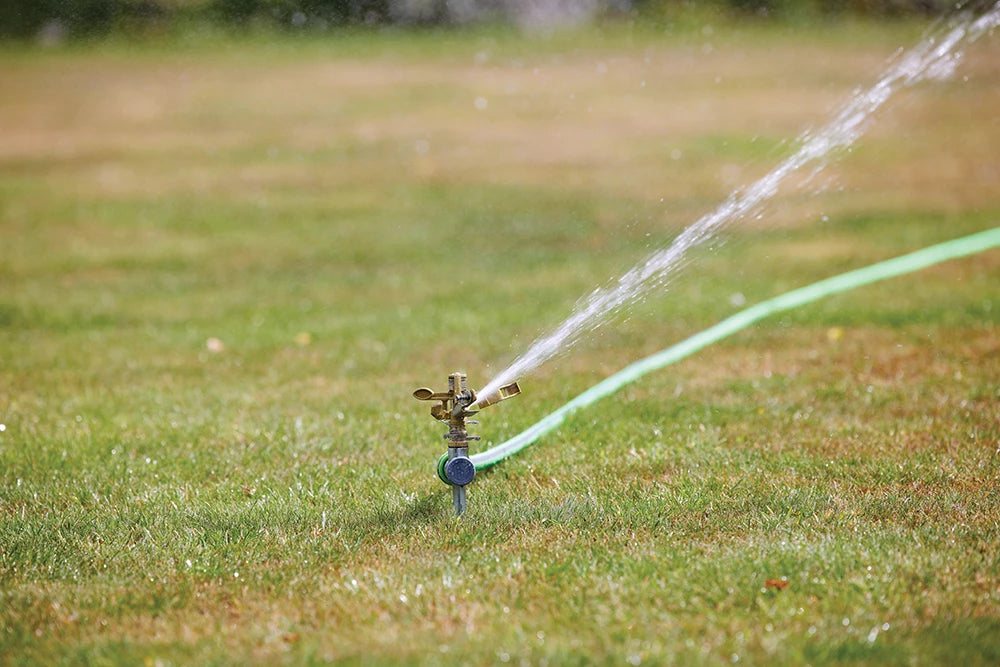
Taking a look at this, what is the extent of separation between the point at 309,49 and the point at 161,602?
16.1 m

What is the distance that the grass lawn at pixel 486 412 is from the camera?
3.30m

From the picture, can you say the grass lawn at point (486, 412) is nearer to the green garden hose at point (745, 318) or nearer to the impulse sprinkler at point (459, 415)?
the green garden hose at point (745, 318)

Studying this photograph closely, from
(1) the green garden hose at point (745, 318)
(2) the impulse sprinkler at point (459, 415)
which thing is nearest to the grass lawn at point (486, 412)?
(1) the green garden hose at point (745, 318)

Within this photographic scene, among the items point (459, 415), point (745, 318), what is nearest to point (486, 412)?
point (459, 415)

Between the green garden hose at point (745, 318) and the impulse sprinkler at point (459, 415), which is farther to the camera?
the green garden hose at point (745, 318)

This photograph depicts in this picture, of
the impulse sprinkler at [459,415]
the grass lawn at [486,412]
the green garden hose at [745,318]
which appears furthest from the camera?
the green garden hose at [745,318]

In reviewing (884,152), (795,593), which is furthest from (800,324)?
(884,152)

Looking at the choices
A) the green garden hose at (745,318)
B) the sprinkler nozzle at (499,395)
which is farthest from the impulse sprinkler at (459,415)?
the green garden hose at (745,318)

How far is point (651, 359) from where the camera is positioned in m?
5.93

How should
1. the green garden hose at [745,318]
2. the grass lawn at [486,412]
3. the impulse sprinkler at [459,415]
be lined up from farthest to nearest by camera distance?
the green garden hose at [745,318] < the impulse sprinkler at [459,415] < the grass lawn at [486,412]

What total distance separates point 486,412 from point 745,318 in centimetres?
214

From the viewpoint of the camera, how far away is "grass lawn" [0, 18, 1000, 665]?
330 centimetres

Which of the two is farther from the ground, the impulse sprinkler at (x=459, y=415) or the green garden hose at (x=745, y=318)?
the impulse sprinkler at (x=459, y=415)

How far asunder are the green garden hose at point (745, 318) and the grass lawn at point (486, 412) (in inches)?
3.8
